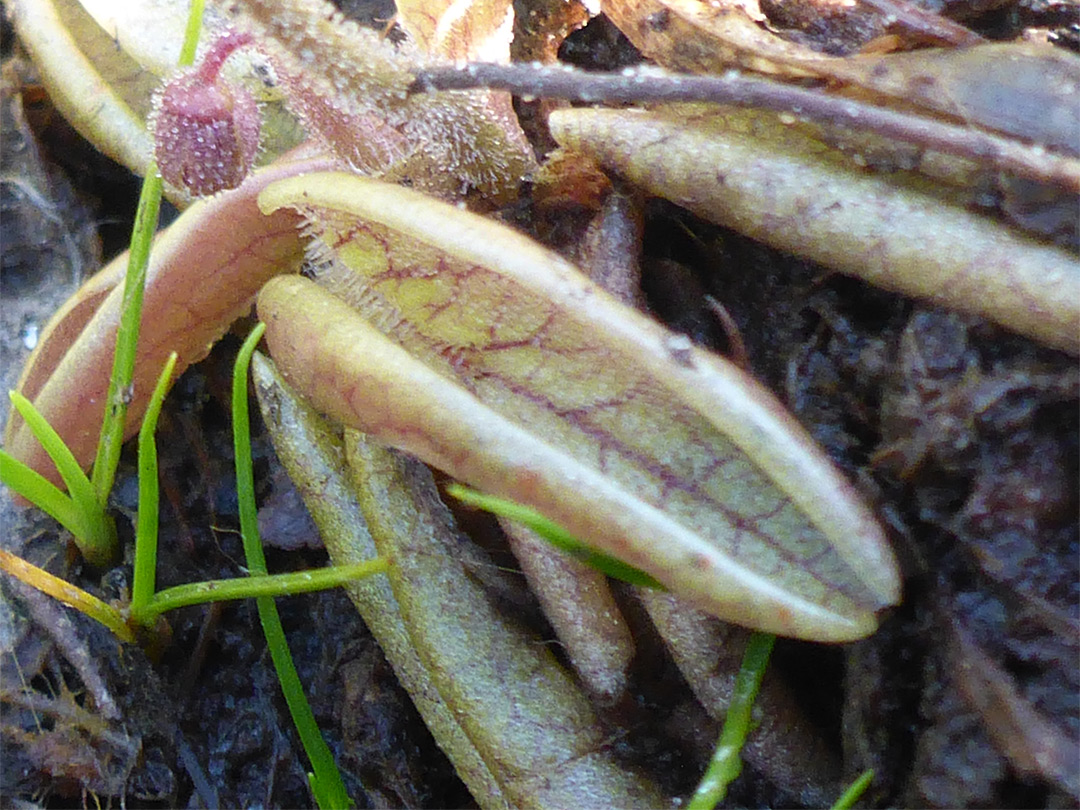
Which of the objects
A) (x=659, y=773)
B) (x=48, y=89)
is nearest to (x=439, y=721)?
(x=659, y=773)

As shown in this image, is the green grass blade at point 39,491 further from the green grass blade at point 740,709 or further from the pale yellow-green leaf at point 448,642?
the green grass blade at point 740,709

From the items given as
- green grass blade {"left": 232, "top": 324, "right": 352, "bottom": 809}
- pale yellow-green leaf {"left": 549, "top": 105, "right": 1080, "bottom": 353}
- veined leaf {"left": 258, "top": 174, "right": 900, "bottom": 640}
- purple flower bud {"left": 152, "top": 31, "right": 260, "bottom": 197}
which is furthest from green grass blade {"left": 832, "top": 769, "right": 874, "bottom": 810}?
purple flower bud {"left": 152, "top": 31, "right": 260, "bottom": 197}

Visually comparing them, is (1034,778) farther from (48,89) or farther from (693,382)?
(48,89)

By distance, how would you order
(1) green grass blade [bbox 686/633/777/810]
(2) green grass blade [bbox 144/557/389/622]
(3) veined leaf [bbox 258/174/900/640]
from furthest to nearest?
(2) green grass blade [bbox 144/557/389/622] → (1) green grass blade [bbox 686/633/777/810] → (3) veined leaf [bbox 258/174/900/640]

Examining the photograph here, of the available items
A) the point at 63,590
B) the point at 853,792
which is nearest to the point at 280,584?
the point at 63,590

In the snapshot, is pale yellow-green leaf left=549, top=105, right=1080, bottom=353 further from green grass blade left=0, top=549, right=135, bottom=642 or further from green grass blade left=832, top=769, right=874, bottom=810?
green grass blade left=0, top=549, right=135, bottom=642
